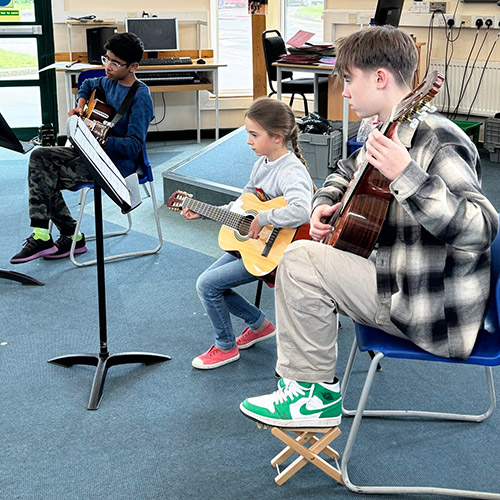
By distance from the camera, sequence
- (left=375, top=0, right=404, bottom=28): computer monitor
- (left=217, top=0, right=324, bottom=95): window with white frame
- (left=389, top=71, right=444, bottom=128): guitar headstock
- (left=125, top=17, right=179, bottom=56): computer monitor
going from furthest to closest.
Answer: (left=217, top=0, right=324, bottom=95): window with white frame → (left=125, top=17, right=179, bottom=56): computer monitor → (left=375, top=0, right=404, bottom=28): computer monitor → (left=389, top=71, right=444, bottom=128): guitar headstock

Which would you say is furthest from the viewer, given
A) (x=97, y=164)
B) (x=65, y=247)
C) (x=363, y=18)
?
(x=363, y=18)

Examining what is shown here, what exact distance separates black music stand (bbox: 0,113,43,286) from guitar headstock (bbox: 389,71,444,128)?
1989 mm

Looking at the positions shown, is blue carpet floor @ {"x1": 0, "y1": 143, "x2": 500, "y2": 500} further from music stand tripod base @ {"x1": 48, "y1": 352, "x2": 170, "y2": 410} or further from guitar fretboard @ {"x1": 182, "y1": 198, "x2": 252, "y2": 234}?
guitar fretboard @ {"x1": 182, "y1": 198, "x2": 252, "y2": 234}

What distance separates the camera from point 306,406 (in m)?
1.90

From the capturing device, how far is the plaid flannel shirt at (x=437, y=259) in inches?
64.9

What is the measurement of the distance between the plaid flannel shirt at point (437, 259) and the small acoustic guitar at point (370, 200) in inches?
2.0

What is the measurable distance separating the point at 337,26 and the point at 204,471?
18.0ft

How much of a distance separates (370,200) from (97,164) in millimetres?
927

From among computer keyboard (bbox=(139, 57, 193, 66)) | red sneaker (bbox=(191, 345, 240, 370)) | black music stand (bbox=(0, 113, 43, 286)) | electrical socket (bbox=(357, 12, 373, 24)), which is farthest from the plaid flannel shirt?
electrical socket (bbox=(357, 12, 373, 24))

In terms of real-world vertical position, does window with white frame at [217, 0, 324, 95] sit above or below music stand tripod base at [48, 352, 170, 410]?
above

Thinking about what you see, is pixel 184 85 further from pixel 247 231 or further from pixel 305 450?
pixel 305 450

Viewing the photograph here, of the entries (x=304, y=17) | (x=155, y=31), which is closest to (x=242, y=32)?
(x=304, y=17)

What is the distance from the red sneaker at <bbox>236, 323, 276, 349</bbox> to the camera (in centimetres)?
278

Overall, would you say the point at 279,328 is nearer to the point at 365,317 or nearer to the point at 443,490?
the point at 365,317
